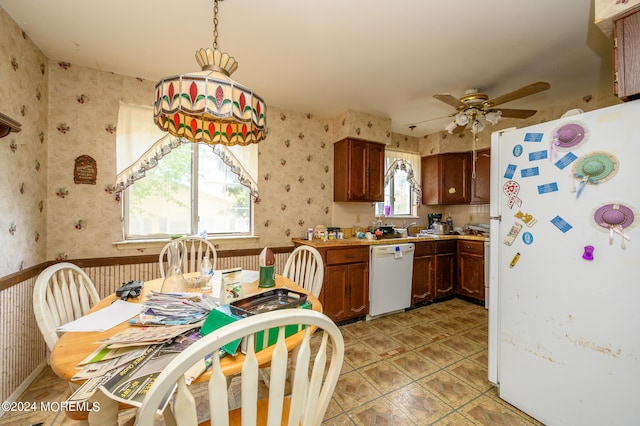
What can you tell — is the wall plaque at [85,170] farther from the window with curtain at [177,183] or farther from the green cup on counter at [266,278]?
the green cup on counter at [266,278]

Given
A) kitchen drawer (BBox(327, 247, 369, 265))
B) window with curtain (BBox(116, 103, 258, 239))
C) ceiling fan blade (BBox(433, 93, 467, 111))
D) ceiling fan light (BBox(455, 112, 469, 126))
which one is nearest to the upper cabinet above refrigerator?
ceiling fan light (BBox(455, 112, 469, 126))

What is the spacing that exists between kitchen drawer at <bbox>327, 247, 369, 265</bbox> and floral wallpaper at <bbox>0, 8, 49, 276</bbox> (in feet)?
7.90

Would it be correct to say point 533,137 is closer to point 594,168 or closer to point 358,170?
point 594,168

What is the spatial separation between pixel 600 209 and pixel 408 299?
7.34ft

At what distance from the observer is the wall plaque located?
2.22 m

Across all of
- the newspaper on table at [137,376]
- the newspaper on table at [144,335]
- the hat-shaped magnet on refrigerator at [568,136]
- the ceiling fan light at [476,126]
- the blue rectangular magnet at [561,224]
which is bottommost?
the newspaper on table at [137,376]

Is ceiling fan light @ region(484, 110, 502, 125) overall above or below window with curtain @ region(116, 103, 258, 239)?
above

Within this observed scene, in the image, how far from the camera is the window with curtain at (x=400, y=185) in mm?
4102

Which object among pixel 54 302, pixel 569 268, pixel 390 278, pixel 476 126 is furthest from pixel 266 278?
pixel 476 126

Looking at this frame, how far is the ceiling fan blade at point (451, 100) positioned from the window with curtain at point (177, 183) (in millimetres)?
1935

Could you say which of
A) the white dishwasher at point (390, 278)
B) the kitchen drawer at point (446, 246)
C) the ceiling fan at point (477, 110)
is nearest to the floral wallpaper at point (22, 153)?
the white dishwasher at point (390, 278)

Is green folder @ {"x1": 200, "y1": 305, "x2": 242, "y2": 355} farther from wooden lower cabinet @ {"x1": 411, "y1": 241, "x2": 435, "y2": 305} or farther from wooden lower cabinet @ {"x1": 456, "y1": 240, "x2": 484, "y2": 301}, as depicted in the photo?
wooden lower cabinet @ {"x1": 456, "y1": 240, "x2": 484, "y2": 301}

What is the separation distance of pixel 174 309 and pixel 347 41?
2.05 meters

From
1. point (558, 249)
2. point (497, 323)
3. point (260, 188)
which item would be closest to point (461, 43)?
Answer: point (558, 249)
